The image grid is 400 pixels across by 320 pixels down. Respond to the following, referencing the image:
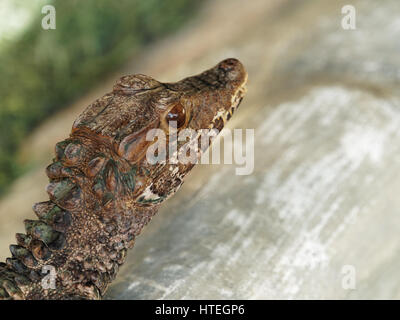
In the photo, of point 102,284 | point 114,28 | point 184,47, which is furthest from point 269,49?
point 102,284

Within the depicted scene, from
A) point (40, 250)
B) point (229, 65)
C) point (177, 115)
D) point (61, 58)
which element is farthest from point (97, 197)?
point (61, 58)

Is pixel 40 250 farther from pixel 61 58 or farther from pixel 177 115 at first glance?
pixel 61 58

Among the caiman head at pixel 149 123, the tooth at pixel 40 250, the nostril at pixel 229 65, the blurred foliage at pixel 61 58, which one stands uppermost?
the blurred foliage at pixel 61 58

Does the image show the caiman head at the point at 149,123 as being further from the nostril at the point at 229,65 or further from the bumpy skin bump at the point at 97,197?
the nostril at the point at 229,65

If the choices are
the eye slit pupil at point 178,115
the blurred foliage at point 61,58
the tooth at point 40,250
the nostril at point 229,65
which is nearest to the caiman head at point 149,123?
the eye slit pupil at point 178,115

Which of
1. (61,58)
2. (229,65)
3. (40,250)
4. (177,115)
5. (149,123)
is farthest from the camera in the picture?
(61,58)

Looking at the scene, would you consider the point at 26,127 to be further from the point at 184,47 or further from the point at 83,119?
the point at 83,119
